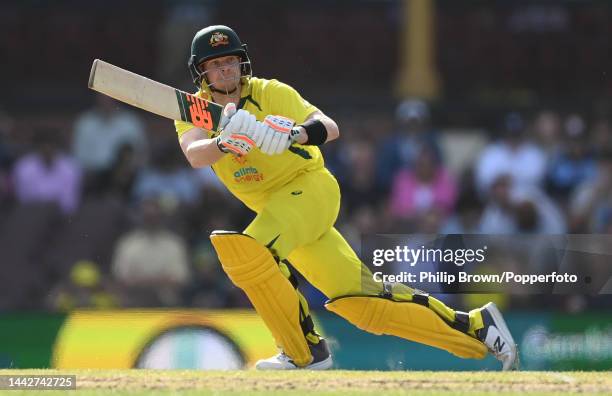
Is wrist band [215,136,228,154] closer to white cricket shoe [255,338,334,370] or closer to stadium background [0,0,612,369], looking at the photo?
white cricket shoe [255,338,334,370]

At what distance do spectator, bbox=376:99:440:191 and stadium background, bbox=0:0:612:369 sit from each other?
17 millimetres

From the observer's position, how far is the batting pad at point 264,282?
19.5 feet

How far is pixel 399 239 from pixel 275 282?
0.98 meters

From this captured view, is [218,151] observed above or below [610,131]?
above

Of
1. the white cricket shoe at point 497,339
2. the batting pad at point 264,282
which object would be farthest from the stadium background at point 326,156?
the batting pad at point 264,282

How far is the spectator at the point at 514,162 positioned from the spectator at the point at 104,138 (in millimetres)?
2762

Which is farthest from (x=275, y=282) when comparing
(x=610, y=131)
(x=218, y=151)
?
(x=610, y=131)

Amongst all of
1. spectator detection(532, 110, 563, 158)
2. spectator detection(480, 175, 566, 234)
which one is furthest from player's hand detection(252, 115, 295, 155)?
spectator detection(532, 110, 563, 158)

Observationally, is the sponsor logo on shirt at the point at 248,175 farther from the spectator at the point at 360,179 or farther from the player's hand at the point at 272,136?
the spectator at the point at 360,179

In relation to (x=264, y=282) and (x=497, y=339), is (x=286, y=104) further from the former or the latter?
(x=497, y=339)

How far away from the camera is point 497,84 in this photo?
1435 cm

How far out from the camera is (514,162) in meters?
10.8

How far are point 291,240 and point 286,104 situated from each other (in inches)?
25.5

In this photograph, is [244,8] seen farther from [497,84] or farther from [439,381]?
[439,381]
